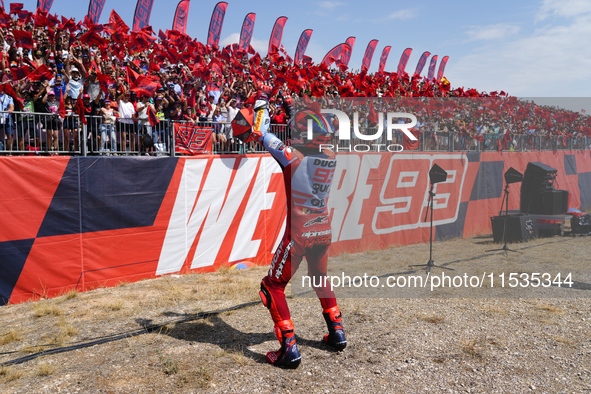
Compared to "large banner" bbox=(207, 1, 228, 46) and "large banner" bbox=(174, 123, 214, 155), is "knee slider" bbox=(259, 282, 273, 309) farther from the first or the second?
"large banner" bbox=(207, 1, 228, 46)

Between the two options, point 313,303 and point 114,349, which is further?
point 313,303

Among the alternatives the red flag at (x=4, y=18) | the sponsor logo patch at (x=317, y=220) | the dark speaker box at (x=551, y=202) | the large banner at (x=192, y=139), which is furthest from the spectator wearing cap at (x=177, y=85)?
the dark speaker box at (x=551, y=202)

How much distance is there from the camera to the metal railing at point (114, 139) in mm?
7156

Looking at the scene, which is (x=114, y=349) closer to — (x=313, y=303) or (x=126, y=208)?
(x=313, y=303)

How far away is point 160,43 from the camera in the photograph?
14312mm

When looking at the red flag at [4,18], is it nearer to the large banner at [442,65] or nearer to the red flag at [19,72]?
the red flag at [19,72]

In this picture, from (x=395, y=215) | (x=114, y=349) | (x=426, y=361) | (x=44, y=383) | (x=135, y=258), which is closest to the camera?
(x=44, y=383)

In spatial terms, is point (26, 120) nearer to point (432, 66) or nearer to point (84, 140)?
point (84, 140)

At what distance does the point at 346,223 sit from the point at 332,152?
175cm

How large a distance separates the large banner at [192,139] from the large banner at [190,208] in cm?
27

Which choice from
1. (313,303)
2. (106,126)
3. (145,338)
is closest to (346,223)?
(313,303)

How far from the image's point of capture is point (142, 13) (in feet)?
74.2

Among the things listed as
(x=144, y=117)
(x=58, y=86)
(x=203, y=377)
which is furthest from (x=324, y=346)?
(x=58, y=86)

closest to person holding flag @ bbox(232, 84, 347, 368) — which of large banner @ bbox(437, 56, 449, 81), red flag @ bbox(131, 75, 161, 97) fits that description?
red flag @ bbox(131, 75, 161, 97)
